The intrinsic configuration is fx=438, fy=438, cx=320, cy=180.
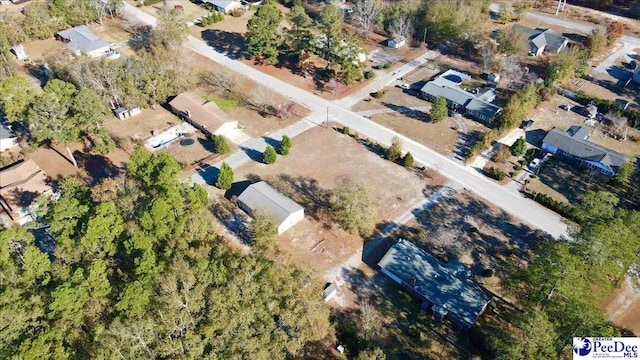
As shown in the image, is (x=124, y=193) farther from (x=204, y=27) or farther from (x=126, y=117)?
(x=204, y=27)

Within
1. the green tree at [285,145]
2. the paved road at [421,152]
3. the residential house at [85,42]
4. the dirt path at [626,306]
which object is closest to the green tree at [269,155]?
the green tree at [285,145]

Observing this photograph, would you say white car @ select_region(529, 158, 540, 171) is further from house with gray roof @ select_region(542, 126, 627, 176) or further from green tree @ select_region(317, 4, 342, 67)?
green tree @ select_region(317, 4, 342, 67)

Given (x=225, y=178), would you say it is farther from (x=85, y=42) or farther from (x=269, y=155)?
(x=85, y=42)

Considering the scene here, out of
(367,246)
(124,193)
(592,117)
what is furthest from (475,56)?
(124,193)

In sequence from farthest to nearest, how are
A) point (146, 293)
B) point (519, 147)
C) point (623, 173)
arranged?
point (519, 147), point (623, 173), point (146, 293)

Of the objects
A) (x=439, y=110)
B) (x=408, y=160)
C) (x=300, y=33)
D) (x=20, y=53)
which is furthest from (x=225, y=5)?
(x=408, y=160)
